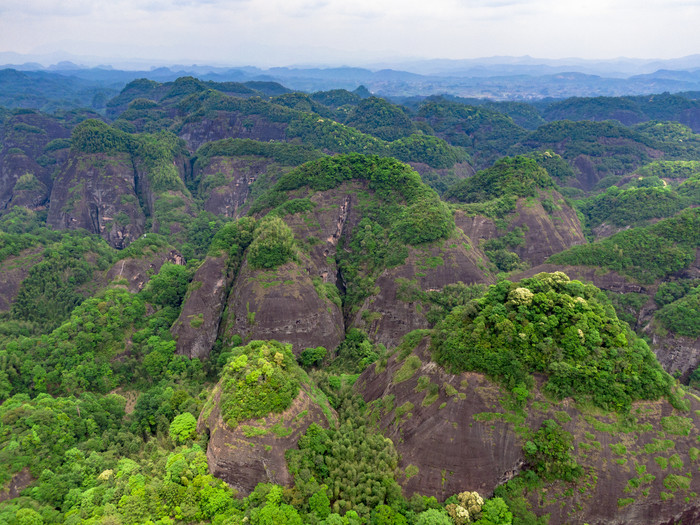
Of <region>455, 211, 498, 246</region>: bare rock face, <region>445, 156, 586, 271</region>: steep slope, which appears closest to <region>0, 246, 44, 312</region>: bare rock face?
<region>455, 211, 498, 246</region>: bare rock face

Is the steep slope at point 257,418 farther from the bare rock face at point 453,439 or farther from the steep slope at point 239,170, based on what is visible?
the steep slope at point 239,170

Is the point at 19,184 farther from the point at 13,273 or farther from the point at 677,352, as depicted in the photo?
the point at 677,352

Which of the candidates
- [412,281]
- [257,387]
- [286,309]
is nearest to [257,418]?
[257,387]

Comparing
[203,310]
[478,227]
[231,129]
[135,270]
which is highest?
[231,129]

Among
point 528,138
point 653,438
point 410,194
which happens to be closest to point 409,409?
point 653,438

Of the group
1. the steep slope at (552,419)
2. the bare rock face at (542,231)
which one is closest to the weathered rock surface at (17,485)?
the steep slope at (552,419)

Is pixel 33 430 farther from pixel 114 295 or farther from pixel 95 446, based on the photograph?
pixel 114 295

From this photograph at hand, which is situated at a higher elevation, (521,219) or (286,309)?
(521,219)
